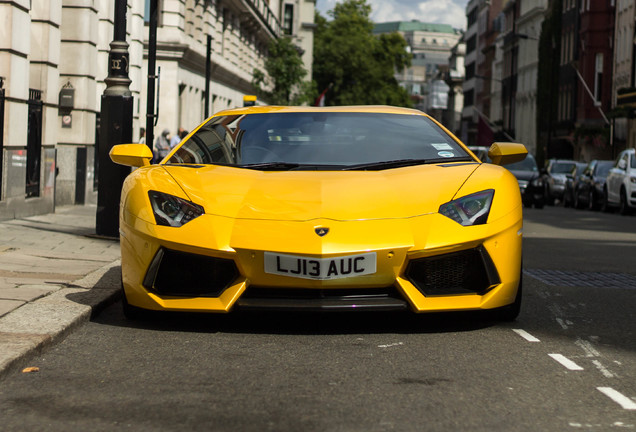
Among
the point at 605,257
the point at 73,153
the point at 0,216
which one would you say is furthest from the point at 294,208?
the point at 73,153

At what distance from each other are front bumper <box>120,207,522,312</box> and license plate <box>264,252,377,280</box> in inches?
1.2

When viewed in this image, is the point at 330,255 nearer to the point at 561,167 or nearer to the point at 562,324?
the point at 562,324

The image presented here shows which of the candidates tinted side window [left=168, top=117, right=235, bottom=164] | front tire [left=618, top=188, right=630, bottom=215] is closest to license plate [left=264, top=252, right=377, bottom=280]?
tinted side window [left=168, top=117, right=235, bottom=164]

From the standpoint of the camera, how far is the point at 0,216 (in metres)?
15.2

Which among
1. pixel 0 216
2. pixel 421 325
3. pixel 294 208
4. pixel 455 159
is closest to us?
pixel 294 208

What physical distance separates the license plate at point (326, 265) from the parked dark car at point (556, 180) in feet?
114

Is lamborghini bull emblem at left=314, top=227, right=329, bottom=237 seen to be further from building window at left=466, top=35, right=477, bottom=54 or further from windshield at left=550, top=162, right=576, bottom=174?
building window at left=466, top=35, right=477, bottom=54

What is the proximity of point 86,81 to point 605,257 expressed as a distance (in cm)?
1161

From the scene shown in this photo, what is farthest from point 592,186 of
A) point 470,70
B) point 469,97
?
point 470,70

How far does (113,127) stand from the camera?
1284cm

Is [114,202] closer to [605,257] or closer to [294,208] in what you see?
[605,257]

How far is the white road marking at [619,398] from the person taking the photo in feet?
15.8

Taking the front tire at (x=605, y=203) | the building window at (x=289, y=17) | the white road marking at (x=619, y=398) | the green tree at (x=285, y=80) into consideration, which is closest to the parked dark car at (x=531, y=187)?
the front tire at (x=605, y=203)

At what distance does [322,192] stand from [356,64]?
99711 mm
